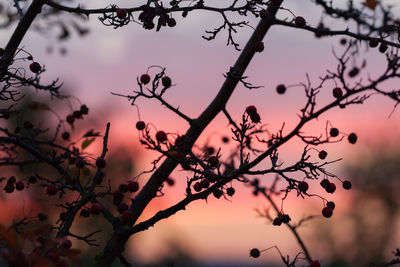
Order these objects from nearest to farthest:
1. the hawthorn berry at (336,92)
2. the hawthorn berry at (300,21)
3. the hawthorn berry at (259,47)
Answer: the hawthorn berry at (336,92) < the hawthorn berry at (259,47) < the hawthorn berry at (300,21)

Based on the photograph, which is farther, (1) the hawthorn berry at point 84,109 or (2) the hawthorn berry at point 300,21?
(1) the hawthorn berry at point 84,109

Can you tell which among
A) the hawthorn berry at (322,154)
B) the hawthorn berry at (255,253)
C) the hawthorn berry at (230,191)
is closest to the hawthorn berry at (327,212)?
the hawthorn berry at (322,154)

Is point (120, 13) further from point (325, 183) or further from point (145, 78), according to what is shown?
point (325, 183)

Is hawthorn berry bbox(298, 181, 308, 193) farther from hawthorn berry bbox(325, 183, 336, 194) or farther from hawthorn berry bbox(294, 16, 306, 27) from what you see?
hawthorn berry bbox(294, 16, 306, 27)

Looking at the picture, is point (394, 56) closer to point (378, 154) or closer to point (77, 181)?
point (77, 181)

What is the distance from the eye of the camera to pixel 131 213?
3.99 m

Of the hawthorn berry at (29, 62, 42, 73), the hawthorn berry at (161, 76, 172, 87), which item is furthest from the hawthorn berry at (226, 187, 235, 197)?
the hawthorn berry at (29, 62, 42, 73)

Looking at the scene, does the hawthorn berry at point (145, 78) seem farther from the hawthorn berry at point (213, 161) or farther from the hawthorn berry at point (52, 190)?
the hawthorn berry at point (52, 190)

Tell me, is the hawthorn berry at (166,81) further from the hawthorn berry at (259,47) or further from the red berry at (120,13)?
the hawthorn berry at (259,47)

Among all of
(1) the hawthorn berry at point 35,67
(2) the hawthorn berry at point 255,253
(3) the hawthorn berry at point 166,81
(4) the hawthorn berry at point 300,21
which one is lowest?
(2) the hawthorn berry at point 255,253

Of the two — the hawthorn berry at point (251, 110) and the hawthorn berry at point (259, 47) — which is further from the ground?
the hawthorn berry at point (259, 47)

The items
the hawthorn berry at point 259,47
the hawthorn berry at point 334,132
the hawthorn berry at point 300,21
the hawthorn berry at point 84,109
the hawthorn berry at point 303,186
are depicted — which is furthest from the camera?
the hawthorn berry at point 84,109

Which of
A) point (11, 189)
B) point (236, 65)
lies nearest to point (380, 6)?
point (236, 65)

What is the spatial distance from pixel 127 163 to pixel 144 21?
24283 mm
